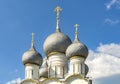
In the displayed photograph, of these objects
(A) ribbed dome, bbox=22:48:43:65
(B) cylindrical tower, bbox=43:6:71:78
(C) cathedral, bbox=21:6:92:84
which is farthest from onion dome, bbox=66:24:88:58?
(A) ribbed dome, bbox=22:48:43:65

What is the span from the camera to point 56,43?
28609mm

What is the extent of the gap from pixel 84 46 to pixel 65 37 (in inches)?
84.1

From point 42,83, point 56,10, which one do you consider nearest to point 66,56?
point 42,83

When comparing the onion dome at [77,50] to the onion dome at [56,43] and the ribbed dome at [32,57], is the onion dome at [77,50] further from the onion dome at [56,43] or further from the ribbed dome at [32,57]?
the ribbed dome at [32,57]

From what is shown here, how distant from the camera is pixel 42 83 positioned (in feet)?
87.6

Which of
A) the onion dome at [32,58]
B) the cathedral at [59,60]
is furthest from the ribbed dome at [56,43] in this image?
the onion dome at [32,58]

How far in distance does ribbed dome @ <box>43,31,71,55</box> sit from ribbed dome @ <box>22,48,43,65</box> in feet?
2.44

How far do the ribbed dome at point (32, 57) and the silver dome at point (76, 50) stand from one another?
274cm

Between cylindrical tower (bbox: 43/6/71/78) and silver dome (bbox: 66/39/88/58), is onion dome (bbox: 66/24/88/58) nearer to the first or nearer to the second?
silver dome (bbox: 66/39/88/58)

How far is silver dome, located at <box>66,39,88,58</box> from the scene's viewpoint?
27.1 m

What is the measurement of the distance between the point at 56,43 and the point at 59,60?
4.19ft

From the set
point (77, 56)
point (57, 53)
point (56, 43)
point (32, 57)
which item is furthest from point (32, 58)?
point (77, 56)

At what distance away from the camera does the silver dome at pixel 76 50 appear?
2712 centimetres

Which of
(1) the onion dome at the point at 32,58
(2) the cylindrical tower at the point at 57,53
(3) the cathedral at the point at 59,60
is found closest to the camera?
(3) the cathedral at the point at 59,60
